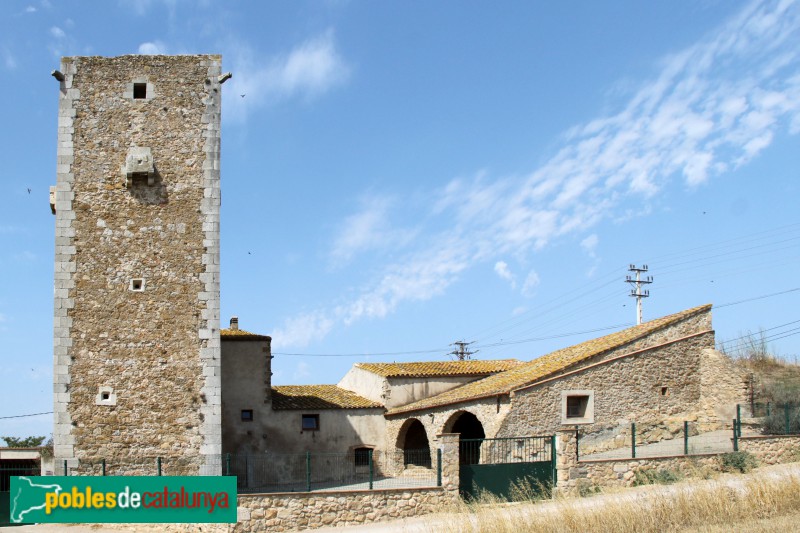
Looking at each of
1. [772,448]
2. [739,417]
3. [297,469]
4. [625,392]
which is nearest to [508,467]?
[625,392]

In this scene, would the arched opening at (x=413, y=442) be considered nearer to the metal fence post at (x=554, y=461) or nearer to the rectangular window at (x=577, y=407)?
the rectangular window at (x=577, y=407)

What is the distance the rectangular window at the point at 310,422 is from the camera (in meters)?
26.1

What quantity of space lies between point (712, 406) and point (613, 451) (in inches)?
150

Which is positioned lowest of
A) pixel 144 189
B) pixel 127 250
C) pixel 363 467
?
pixel 363 467

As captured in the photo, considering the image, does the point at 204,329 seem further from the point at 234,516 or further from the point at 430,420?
the point at 430,420

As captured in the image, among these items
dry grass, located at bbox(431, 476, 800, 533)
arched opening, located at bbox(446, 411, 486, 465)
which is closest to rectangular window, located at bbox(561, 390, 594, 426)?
arched opening, located at bbox(446, 411, 486, 465)

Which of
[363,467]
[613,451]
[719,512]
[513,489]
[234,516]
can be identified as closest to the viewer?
[719,512]

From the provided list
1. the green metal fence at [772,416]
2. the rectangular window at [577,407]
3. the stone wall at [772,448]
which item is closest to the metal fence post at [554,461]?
the rectangular window at [577,407]

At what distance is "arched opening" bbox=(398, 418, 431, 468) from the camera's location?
83.0 feet

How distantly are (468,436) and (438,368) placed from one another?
337 cm

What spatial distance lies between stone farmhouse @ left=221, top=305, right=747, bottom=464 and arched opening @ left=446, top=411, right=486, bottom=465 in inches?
2.7

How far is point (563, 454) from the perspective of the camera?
18.7m

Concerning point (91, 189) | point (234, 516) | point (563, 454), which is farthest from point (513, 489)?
point (91, 189)

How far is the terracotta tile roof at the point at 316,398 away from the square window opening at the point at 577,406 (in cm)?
768
